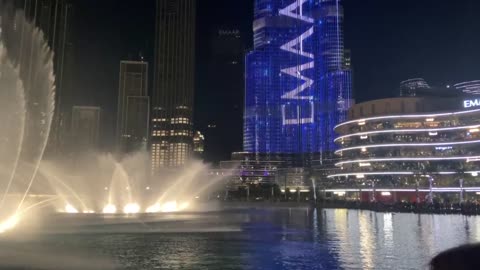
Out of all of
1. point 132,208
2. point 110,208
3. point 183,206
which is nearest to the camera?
point 110,208

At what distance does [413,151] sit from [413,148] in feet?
2.58

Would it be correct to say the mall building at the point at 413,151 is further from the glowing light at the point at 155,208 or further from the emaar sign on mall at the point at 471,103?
the glowing light at the point at 155,208

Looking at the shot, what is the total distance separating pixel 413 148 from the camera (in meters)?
118

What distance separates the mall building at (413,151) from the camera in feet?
360

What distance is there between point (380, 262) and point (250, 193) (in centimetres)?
13682

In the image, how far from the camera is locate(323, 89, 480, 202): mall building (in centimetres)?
10975

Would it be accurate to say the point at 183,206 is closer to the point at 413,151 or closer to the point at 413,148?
the point at 413,151

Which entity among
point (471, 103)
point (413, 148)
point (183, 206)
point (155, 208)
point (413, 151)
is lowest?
point (183, 206)

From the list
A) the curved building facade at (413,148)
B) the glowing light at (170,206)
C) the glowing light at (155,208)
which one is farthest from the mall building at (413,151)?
the glowing light at (155,208)

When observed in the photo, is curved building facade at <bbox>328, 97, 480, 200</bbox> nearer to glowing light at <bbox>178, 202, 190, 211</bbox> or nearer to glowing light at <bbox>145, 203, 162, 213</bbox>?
glowing light at <bbox>178, 202, 190, 211</bbox>

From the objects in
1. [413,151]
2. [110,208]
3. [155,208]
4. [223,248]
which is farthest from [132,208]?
[413,151]

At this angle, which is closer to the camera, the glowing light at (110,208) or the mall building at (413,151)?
the glowing light at (110,208)

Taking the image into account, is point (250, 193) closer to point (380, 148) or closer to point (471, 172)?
point (380, 148)

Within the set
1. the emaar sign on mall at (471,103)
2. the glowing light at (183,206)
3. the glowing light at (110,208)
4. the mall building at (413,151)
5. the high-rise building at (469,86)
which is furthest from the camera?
the high-rise building at (469,86)
